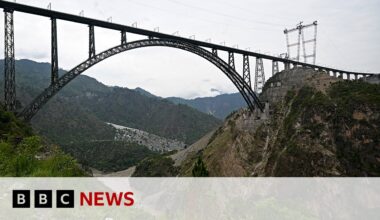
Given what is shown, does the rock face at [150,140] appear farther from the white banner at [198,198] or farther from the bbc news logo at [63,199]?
the bbc news logo at [63,199]

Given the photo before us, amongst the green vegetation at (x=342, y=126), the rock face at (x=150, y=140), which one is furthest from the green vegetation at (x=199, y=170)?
the rock face at (x=150, y=140)

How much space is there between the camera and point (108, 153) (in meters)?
141

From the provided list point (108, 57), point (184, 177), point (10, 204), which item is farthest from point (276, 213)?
point (184, 177)

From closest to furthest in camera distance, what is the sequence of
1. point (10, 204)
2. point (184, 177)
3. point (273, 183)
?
point (10, 204) → point (273, 183) → point (184, 177)

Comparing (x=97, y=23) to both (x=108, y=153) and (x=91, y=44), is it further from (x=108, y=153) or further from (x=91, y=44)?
(x=108, y=153)

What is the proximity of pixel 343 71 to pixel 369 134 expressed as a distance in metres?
39.1

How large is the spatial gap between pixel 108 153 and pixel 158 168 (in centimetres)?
5766

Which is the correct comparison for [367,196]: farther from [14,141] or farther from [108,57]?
[14,141]

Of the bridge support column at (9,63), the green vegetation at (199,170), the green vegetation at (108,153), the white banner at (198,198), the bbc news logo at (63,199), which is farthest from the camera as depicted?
the green vegetation at (108,153)

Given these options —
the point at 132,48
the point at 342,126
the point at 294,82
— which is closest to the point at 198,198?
the point at 132,48

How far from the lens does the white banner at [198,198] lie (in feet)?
37.6

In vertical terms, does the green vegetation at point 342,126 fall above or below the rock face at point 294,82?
below

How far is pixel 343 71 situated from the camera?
84.6 metres

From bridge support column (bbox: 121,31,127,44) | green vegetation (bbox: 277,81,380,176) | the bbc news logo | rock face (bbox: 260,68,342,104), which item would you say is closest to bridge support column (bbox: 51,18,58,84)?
bridge support column (bbox: 121,31,127,44)
